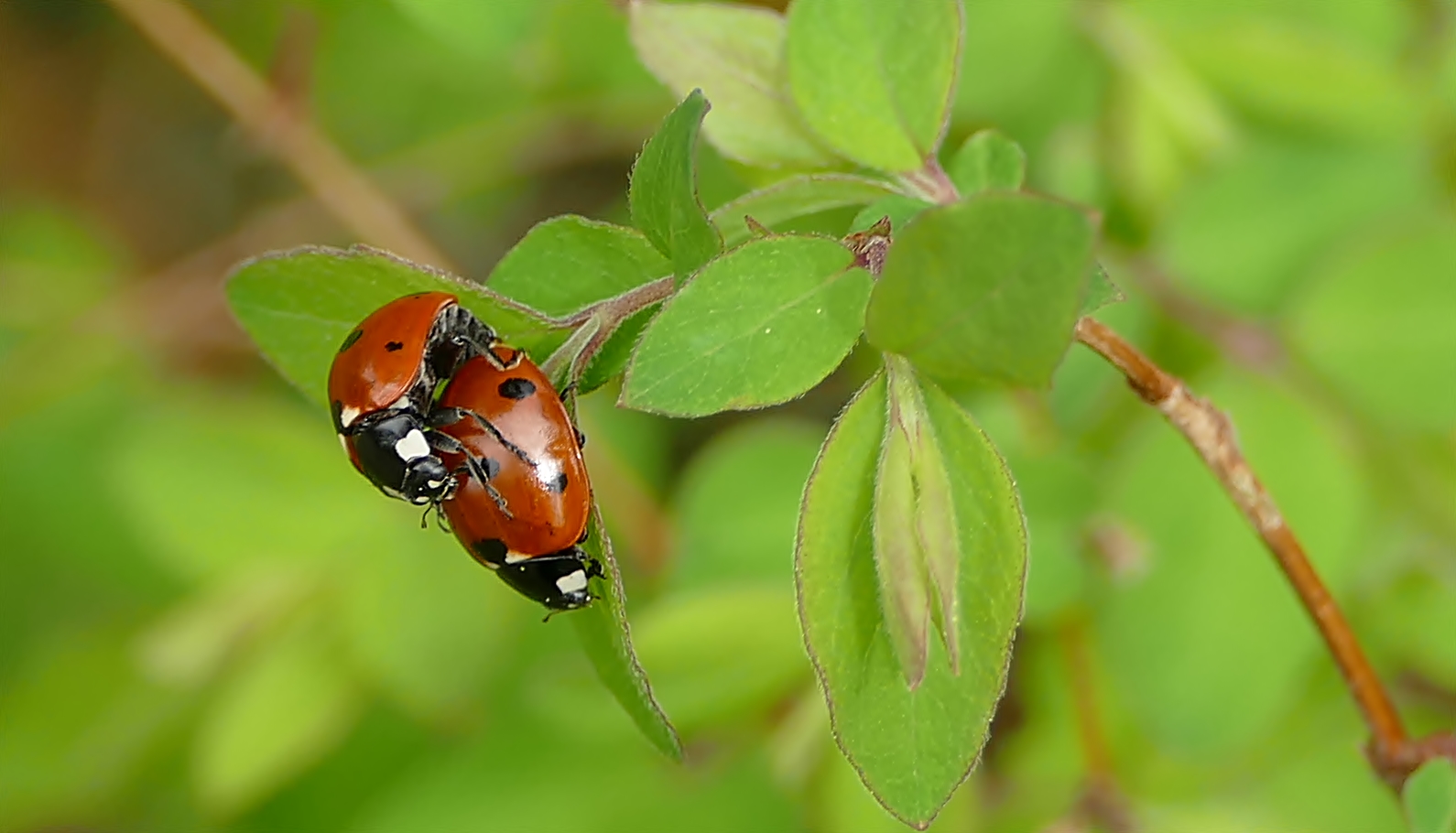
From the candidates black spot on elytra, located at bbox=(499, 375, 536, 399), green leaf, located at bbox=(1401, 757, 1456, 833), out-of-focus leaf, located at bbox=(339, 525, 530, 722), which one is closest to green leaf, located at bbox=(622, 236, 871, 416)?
black spot on elytra, located at bbox=(499, 375, 536, 399)

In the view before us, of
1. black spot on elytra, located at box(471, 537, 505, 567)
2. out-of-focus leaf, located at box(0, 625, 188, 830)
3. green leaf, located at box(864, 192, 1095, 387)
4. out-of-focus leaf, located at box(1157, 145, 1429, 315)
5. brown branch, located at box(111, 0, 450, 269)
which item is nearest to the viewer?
green leaf, located at box(864, 192, 1095, 387)

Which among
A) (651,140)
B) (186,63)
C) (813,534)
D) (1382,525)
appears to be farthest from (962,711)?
(186,63)

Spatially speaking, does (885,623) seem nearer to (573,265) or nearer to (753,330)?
(753,330)

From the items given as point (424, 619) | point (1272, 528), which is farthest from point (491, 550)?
point (424, 619)

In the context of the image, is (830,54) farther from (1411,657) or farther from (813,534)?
(1411,657)

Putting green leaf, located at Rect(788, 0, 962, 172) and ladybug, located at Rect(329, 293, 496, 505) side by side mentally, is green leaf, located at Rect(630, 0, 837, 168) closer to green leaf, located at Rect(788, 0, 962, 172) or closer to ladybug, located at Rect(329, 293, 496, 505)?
green leaf, located at Rect(788, 0, 962, 172)

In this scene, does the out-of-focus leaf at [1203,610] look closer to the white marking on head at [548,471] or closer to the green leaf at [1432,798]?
the green leaf at [1432,798]
